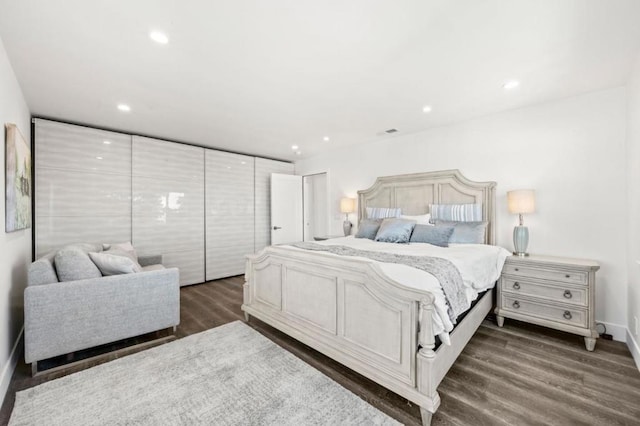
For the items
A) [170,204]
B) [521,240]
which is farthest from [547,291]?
[170,204]

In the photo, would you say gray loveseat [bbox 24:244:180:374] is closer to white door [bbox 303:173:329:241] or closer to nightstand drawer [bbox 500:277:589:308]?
nightstand drawer [bbox 500:277:589:308]

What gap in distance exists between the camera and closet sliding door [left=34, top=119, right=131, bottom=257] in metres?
3.33

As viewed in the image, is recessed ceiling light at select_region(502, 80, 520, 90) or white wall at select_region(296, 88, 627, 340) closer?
recessed ceiling light at select_region(502, 80, 520, 90)

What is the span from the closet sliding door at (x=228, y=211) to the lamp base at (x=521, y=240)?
Answer: 14.2 feet

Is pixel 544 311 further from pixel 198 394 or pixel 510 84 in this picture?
pixel 198 394

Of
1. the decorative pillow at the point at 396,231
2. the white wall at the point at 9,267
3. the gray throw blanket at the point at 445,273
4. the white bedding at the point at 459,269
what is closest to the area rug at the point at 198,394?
the white wall at the point at 9,267

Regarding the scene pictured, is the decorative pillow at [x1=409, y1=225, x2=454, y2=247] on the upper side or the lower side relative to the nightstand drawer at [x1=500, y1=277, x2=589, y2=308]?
upper

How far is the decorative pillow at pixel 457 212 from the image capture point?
3.43m

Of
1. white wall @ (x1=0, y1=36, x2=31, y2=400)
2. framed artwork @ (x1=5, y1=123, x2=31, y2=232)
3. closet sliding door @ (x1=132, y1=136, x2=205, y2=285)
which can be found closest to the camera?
white wall @ (x1=0, y1=36, x2=31, y2=400)

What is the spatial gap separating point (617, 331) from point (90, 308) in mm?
4938

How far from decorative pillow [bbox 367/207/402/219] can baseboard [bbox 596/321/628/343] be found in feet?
8.16

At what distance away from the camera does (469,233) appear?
3.21 meters

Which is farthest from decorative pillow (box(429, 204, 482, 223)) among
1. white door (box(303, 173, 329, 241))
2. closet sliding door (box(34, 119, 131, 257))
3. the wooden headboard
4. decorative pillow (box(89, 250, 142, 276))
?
closet sliding door (box(34, 119, 131, 257))

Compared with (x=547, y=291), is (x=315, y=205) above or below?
above
